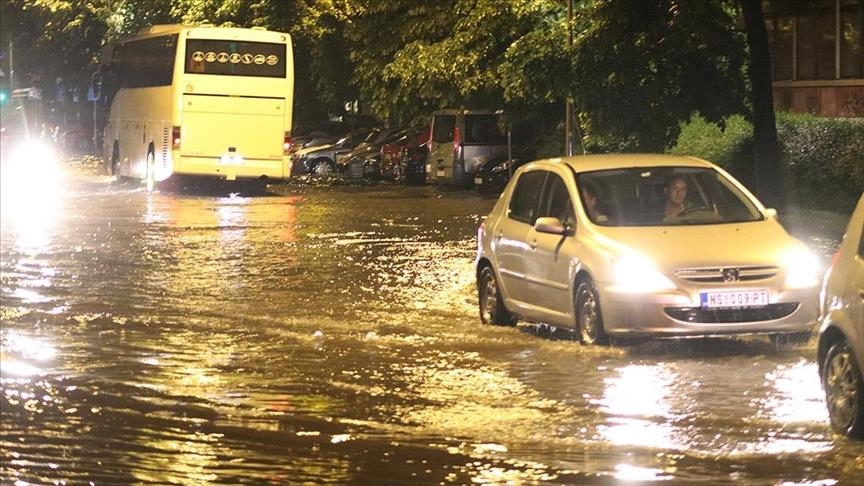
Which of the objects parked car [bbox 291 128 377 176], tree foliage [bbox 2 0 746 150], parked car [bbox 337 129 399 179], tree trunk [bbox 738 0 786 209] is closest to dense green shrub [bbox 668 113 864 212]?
tree foliage [bbox 2 0 746 150]

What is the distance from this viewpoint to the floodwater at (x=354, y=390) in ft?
27.3

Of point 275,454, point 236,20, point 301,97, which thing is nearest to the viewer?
point 275,454

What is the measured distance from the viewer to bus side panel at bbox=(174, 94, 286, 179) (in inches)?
1443

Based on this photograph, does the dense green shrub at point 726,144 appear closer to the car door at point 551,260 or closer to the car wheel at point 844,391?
the car door at point 551,260

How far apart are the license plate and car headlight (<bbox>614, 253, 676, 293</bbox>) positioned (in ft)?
0.82

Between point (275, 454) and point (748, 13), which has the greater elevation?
point (748, 13)

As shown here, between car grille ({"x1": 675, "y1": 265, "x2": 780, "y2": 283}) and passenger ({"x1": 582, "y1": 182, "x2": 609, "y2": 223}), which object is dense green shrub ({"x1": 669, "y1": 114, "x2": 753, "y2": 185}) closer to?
passenger ({"x1": 582, "y1": 182, "x2": 609, "y2": 223})

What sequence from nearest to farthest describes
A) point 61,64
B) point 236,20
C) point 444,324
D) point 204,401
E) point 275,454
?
point 275,454 → point 204,401 → point 444,324 → point 236,20 → point 61,64

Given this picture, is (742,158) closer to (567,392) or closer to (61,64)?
(567,392)

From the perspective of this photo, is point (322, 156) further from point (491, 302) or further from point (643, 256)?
point (643, 256)

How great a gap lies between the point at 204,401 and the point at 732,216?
457 cm

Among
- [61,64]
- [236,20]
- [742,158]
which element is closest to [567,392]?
[742,158]

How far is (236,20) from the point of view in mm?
50531

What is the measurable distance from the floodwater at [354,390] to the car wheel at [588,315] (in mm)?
146
